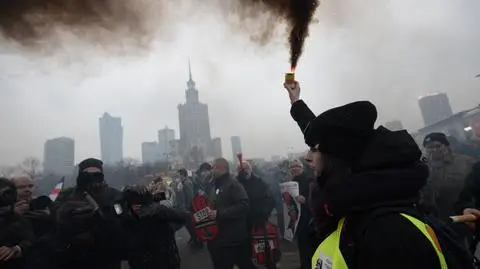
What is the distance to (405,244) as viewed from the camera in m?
1.16

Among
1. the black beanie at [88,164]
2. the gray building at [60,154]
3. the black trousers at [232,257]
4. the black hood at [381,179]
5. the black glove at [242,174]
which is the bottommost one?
the black trousers at [232,257]

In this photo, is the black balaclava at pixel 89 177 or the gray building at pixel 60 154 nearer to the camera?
the black balaclava at pixel 89 177

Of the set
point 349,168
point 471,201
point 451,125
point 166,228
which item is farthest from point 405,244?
point 451,125

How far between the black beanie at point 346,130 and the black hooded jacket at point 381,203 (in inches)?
2.1

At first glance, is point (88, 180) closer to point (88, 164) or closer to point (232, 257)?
point (88, 164)

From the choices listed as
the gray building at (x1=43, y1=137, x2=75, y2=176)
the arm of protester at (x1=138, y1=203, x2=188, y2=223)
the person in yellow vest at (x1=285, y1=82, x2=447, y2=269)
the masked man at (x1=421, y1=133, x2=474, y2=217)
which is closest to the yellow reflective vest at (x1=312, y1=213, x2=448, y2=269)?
the person in yellow vest at (x1=285, y1=82, x2=447, y2=269)

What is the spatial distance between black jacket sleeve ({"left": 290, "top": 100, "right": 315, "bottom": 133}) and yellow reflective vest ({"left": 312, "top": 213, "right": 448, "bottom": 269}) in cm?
144

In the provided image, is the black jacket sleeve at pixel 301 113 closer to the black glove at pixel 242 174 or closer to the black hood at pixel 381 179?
the black hood at pixel 381 179

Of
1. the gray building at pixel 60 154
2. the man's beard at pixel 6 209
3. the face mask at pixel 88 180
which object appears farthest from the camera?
the gray building at pixel 60 154

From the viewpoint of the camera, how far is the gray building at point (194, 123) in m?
126

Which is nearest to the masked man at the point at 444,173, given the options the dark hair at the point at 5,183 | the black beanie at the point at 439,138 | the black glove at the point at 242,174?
the black beanie at the point at 439,138

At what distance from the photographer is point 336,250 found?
135 cm

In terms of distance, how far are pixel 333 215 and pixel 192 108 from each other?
137158 mm

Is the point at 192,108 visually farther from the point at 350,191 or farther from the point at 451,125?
the point at 350,191
